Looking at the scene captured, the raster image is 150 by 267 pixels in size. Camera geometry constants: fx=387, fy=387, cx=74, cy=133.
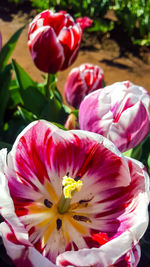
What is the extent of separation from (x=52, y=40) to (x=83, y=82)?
0.23m

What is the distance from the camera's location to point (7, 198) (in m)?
0.47

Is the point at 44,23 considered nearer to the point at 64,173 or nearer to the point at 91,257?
the point at 64,173

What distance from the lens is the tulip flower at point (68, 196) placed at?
1.60 feet

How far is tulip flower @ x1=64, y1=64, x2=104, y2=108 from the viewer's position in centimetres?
112

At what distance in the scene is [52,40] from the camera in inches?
36.3

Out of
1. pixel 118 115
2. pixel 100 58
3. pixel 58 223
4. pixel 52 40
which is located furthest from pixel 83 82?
pixel 100 58

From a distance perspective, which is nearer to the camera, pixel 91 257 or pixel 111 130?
pixel 91 257

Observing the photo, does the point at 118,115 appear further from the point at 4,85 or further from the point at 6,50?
the point at 6,50

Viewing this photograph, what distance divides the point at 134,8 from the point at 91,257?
340 centimetres

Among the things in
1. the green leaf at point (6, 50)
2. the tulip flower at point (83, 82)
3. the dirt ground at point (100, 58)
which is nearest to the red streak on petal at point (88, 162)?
the tulip flower at point (83, 82)

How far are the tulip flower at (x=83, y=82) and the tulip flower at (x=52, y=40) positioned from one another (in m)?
0.14

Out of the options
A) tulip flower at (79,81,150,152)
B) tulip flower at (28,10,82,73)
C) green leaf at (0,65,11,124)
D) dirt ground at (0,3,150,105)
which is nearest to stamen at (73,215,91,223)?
tulip flower at (79,81,150,152)

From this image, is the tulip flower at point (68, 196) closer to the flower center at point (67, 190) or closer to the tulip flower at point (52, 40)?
the flower center at point (67, 190)

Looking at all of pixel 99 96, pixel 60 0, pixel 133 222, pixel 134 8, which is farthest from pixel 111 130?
pixel 60 0
